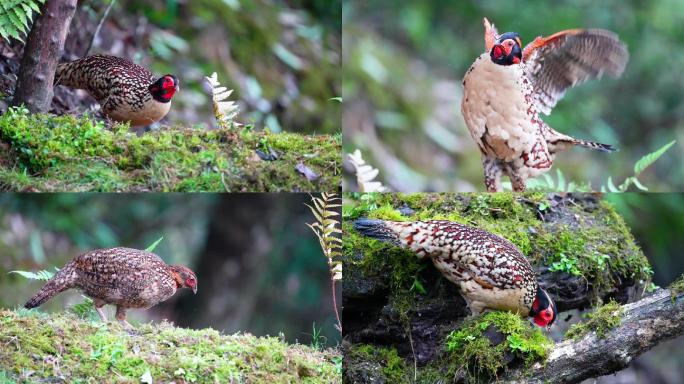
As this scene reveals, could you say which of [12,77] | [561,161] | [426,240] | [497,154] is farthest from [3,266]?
[561,161]

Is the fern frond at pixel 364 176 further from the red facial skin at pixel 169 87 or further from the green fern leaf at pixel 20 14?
the green fern leaf at pixel 20 14

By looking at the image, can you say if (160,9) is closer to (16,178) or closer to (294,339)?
(16,178)

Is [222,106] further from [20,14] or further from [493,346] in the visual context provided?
[493,346]

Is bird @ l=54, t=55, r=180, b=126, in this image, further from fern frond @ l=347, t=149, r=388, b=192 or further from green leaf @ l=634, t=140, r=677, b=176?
green leaf @ l=634, t=140, r=677, b=176

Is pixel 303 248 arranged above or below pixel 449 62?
below

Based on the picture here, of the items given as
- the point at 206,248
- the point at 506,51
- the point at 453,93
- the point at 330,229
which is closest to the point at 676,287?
the point at 506,51

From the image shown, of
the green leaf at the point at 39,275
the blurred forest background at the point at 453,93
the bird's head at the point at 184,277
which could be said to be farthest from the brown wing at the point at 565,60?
the green leaf at the point at 39,275

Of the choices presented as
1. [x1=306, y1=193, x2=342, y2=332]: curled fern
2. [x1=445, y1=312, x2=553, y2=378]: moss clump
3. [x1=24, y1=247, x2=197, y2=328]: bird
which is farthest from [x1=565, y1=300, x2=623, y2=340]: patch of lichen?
[x1=24, y1=247, x2=197, y2=328]: bird
